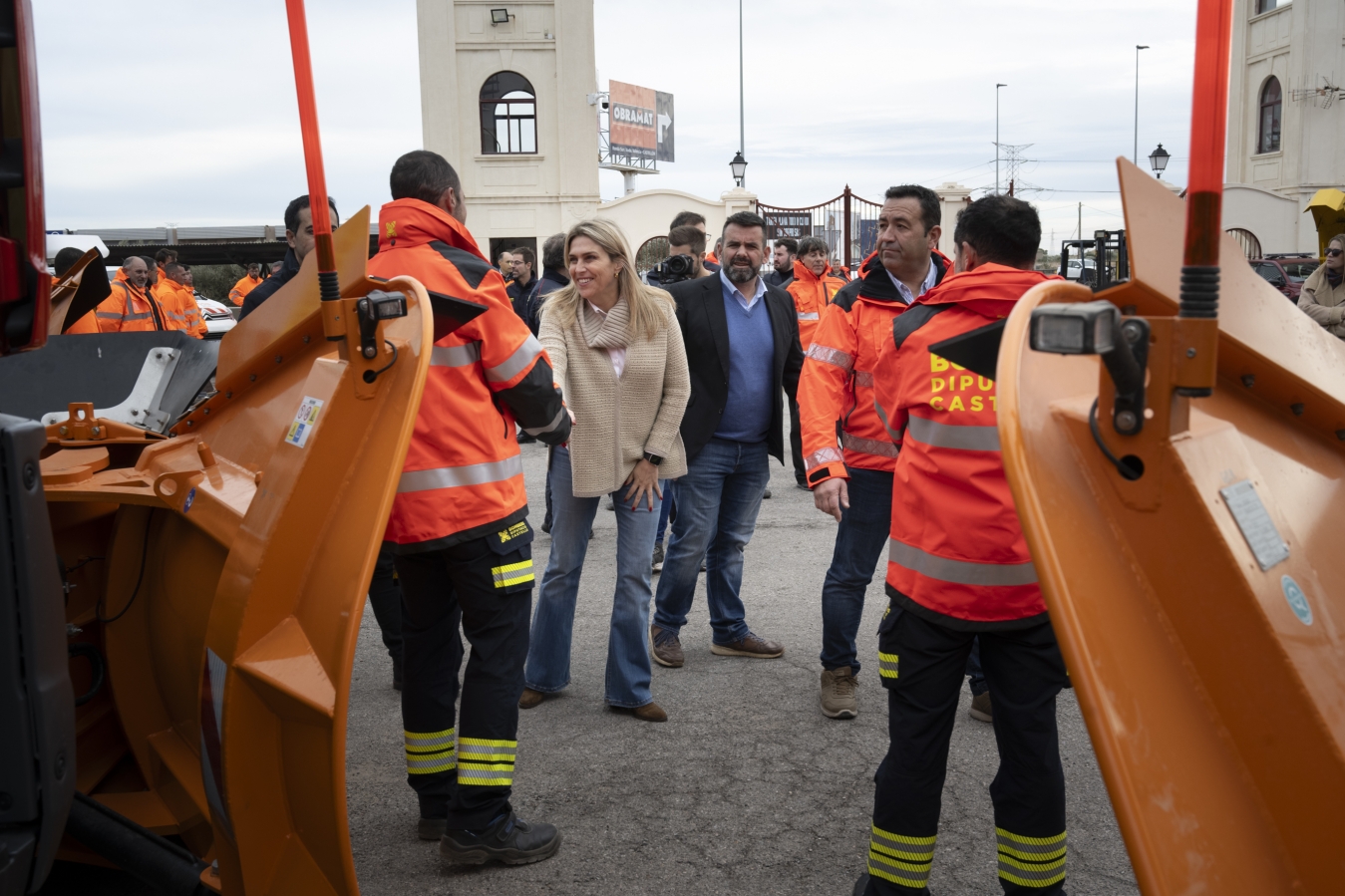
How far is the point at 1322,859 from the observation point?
1280 millimetres

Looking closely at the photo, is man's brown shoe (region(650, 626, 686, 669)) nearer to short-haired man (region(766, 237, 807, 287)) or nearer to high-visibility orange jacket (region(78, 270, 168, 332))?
high-visibility orange jacket (region(78, 270, 168, 332))

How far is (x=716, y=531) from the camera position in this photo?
5.03m

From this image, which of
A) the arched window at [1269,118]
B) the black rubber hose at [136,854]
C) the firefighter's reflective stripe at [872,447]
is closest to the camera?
the black rubber hose at [136,854]

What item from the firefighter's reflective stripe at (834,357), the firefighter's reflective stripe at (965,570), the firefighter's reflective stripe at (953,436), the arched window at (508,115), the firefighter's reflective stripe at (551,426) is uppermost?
the arched window at (508,115)

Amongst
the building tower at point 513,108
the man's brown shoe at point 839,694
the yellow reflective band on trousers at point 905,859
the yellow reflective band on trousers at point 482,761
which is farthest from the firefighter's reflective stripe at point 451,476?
the building tower at point 513,108

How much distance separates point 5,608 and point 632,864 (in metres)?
1.97

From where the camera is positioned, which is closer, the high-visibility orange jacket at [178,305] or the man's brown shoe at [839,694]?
the man's brown shoe at [839,694]

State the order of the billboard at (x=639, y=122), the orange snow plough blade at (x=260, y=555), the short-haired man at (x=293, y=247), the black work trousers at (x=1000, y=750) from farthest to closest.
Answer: the billboard at (x=639, y=122), the short-haired man at (x=293, y=247), the black work trousers at (x=1000, y=750), the orange snow plough blade at (x=260, y=555)

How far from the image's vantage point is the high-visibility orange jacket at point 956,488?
2488 millimetres

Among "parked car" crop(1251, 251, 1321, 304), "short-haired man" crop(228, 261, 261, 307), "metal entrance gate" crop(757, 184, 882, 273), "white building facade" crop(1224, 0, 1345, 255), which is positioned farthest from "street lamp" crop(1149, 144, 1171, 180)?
"short-haired man" crop(228, 261, 261, 307)

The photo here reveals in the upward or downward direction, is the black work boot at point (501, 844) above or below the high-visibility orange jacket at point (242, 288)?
below

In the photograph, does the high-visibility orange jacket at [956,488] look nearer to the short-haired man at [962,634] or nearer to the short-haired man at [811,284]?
the short-haired man at [962,634]

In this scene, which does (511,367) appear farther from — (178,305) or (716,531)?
(178,305)

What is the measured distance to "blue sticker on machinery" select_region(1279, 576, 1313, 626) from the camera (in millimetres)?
1379
